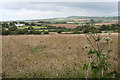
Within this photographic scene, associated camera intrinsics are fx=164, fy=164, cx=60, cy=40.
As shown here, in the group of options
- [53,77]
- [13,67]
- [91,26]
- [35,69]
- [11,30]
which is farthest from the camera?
[11,30]

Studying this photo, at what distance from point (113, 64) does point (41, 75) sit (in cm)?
293

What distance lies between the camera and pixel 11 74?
5.86 metres

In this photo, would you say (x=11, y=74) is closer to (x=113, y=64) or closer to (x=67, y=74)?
(x=67, y=74)

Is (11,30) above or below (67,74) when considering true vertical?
above

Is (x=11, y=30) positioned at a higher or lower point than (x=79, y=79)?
higher

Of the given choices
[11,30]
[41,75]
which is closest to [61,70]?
[41,75]

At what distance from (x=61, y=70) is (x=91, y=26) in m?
2.04

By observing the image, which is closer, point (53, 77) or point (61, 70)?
point (53, 77)

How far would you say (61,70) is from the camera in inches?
236

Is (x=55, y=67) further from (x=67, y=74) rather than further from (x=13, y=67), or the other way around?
(x=13, y=67)

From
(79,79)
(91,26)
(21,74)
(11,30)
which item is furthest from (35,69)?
(11,30)

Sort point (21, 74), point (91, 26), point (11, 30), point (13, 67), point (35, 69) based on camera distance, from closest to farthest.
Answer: point (91, 26), point (21, 74), point (35, 69), point (13, 67), point (11, 30)

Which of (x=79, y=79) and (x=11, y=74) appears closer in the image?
(x=79, y=79)

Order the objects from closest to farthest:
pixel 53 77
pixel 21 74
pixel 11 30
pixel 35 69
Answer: pixel 53 77, pixel 21 74, pixel 35 69, pixel 11 30
